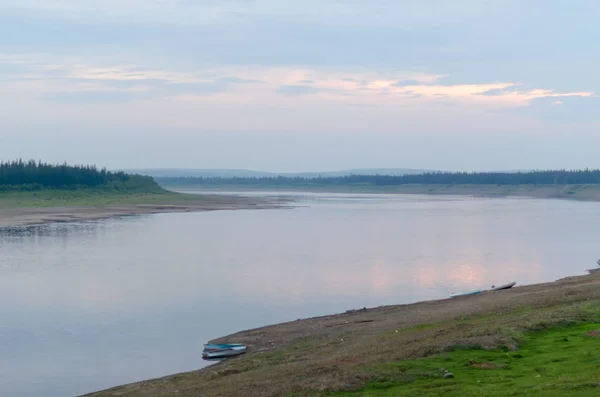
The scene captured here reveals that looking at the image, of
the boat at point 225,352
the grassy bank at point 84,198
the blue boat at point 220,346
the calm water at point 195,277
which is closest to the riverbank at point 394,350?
the boat at point 225,352

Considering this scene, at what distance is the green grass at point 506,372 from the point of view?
447 inches

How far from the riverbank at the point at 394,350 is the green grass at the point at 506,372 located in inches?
1.0

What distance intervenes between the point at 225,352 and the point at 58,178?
9133 cm

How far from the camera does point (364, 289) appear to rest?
31.7 metres

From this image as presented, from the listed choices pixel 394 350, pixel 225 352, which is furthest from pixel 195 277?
pixel 394 350

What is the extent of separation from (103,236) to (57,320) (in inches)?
1258

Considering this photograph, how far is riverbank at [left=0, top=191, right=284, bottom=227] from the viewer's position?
7253 cm

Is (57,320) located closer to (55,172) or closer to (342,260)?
(342,260)

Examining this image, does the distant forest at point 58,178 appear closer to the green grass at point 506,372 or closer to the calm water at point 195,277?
the calm water at point 195,277

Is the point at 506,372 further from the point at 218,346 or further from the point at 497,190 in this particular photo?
the point at 497,190

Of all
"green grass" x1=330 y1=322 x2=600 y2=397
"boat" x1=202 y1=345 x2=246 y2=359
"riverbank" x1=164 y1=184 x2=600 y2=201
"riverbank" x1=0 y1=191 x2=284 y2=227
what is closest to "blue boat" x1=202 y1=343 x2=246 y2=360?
"boat" x1=202 y1=345 x2=246 y2=359

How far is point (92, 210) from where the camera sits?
84125mm

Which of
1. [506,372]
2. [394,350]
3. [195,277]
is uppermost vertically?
[506,372]

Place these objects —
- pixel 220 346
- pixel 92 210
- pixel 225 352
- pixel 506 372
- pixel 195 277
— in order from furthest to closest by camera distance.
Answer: pixel 92 210 → pixel 195 277 → pixel 220 346 → pixel 225 352 → pixel 506 372
